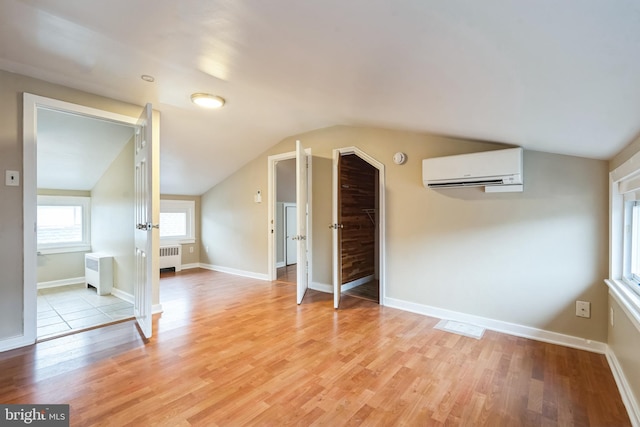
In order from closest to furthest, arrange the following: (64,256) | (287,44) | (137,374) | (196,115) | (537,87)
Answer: (537,87) < (287,44) < (137,374) < (196,115) < (64,256)

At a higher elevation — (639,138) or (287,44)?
(287,44)

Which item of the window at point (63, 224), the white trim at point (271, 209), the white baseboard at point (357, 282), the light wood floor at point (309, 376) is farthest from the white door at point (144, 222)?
the window at point (63, 224)

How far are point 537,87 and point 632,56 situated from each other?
0.41 meters

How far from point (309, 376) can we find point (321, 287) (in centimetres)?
227

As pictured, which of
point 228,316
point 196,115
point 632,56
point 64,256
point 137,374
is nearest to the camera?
point 632,56

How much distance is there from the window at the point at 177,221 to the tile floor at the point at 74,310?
167 cm

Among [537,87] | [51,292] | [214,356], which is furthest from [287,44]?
[51,292]

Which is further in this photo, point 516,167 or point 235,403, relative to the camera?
point 516,167

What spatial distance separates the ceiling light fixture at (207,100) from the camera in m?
2.97

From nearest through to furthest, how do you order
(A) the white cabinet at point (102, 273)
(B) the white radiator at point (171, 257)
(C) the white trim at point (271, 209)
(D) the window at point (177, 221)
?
(A) the white cabinet at point (102, 273), (C) the white trim at point (271, 209), (B) the white radiator at point (171, 257), (D) the window at point (177, 221)

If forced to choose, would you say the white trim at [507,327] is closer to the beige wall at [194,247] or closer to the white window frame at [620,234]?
the white window frame at [620,234]

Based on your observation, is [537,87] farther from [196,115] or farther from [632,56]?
[196,115]

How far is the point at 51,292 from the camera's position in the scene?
4.17 meters

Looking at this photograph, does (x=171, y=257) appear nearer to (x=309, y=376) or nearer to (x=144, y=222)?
(x=144, y=222)
